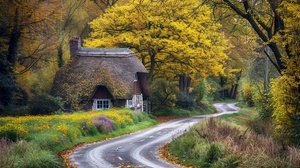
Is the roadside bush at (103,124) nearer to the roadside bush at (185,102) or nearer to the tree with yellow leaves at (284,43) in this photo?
the tree with yellow leaves at (284,43)

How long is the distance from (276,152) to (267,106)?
17.2 m

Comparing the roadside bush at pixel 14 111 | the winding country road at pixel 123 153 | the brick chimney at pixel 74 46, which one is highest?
the brick chimney at pixel 74 46

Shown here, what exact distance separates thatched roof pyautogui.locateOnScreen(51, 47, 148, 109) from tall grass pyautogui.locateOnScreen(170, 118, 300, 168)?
1728 centimetres

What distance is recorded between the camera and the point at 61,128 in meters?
23.0

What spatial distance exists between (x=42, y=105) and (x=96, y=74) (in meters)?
9.08

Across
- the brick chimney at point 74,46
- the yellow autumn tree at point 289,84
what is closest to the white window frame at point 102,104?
the brick chimney at point 74,46

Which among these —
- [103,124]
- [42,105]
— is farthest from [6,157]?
[42,105]

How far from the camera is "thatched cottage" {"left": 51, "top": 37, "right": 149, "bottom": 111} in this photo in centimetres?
3769

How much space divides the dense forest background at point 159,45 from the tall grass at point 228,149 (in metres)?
2.63

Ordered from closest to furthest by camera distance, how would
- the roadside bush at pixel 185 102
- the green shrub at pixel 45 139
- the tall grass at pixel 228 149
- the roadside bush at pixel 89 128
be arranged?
the tall grass at pixel 228 149, the green shrub at pixel 45 139, the roadside bush at pixel 89 128, the roadside bush at pixel 185 102

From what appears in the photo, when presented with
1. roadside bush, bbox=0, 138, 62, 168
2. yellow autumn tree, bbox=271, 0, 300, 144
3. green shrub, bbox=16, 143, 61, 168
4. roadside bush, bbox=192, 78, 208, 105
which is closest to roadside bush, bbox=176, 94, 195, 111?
roadside bush, bbox=192, 78, 208, 105

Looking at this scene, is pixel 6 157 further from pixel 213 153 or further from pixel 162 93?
pixel 162 93

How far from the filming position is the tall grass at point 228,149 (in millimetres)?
13578

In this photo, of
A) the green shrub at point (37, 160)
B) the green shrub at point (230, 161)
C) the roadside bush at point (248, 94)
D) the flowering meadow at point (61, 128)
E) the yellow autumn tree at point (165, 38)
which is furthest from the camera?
the roadside bush at point (248, 94)
